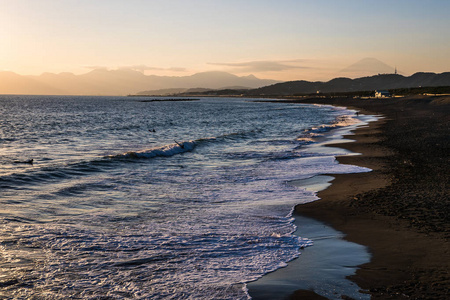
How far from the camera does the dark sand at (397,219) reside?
665cm

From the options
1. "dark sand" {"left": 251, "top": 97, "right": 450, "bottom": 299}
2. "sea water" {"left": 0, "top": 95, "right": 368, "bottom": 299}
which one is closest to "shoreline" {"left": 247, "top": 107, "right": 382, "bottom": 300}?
"dark sand" {"left": 251, "top": 97, "right": 450, "bottom": 299}

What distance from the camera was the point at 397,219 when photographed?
33.8 feet

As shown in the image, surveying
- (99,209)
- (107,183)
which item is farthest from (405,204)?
(107,183)

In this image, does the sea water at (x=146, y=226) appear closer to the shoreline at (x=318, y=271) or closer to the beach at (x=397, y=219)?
the shoreline at (x=318, y=271)

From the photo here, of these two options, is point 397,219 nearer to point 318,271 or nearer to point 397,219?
point 397,219

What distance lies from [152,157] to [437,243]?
19952mm

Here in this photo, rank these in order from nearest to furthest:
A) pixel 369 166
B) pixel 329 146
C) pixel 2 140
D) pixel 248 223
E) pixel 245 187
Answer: pixel 248 223 < pixel 245 187 < pixel 369 166 < pixel 329 146 < pixel 2 140

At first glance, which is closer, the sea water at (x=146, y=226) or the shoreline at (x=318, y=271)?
the shoreline at (x=318, y=271)

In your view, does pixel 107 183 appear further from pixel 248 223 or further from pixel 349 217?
pixel 349 217

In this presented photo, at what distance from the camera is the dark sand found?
6.65 meters

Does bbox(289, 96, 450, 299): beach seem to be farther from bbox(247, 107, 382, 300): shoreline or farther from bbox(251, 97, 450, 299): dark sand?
bbox(247, 107, 382, 300): shoreline

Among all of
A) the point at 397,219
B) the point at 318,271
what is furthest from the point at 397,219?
the point at 318,271

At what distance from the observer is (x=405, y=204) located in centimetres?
1151

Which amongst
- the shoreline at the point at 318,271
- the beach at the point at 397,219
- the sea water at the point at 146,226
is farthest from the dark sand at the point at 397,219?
the sea water at the point at 146,226
